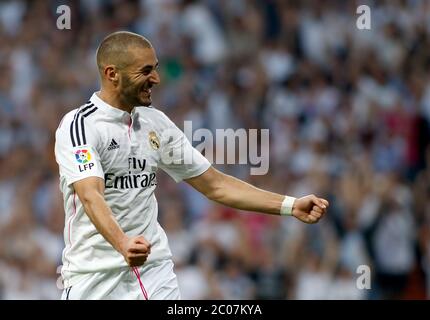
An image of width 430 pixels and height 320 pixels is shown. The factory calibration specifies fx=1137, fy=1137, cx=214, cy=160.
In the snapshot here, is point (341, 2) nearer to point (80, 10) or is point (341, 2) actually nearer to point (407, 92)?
point (407, 92)

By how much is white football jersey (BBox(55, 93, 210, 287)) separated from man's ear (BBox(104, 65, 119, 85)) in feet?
0.47

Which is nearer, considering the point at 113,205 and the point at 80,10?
the point at 113,205

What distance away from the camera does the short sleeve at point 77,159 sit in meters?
6.17

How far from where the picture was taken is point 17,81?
13.1 meters

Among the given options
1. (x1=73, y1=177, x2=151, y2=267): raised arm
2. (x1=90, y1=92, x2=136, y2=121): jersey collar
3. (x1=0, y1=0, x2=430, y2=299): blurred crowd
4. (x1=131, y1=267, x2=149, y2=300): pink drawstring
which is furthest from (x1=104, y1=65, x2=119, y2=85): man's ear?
(x1=0, y1=0, x2=430, y2=299): blurred crowd

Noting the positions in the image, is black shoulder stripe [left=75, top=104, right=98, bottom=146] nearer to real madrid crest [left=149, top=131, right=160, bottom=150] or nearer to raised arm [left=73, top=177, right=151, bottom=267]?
raised arm [left=73, top=177, right=151, bottom=267]

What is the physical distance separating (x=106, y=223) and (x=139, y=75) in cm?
96

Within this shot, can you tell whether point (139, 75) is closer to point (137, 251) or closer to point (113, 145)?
point (113, 145)

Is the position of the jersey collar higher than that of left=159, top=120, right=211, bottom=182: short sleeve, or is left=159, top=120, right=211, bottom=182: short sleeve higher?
the jersey collar

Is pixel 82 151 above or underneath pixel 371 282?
above

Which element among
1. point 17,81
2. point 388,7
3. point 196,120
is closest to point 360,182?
point 196,120

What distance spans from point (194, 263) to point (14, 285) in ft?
5.61

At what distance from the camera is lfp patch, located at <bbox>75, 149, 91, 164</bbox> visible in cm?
619

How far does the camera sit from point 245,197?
6.80 metres
